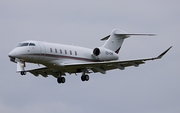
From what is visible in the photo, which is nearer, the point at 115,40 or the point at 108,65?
the point at 108,65

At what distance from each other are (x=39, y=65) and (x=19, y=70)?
1798 millimetres

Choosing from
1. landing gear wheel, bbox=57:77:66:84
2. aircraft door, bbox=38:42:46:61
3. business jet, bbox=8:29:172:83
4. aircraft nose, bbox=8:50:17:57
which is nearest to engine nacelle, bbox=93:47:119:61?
business jet, bbox=8:29:172:83

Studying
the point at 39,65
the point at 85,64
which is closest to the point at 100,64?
the point at 85,64

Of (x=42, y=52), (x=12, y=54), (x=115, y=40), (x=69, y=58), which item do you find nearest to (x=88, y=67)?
(x=69, y=58)

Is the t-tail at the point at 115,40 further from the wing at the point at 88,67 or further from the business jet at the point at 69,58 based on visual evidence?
the wing at the point at 88,67

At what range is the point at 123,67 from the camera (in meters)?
44.9

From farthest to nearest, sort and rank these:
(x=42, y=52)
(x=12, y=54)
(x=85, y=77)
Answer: (x=85, y=77), (x=42, y=52), (x=12, y=54)

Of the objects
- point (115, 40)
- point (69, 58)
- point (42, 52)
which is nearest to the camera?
point (42, 52)

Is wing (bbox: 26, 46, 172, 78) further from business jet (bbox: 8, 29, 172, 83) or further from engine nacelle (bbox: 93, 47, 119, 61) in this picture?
engine nacelle (bbox: 93, 47, 119, 61)

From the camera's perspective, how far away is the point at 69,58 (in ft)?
146

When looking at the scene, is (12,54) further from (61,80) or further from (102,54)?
(102,54)

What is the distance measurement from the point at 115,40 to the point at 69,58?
5.58 metres

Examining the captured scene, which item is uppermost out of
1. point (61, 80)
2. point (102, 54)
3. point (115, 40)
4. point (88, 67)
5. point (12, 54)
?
point (12, 54)

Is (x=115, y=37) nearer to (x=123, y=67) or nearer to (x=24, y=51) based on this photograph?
(x=123, y=67)
